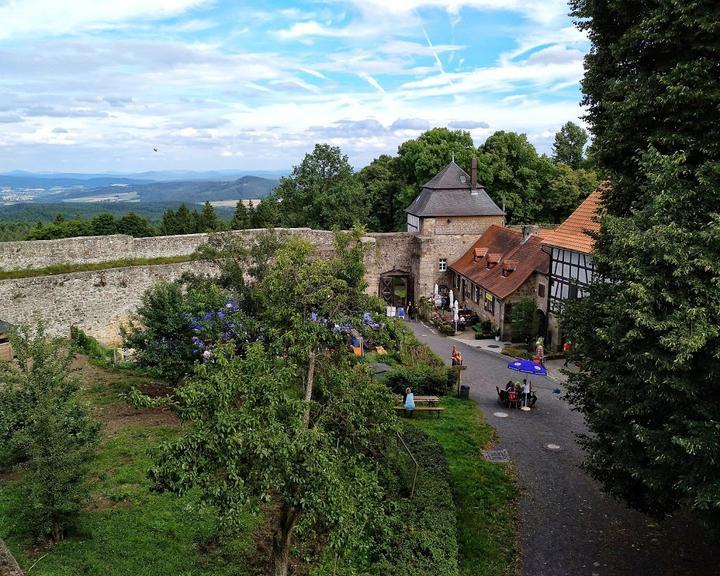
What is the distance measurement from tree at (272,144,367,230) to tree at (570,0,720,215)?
29817 millimetres

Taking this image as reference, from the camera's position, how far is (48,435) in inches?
362

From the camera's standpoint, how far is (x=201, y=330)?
563 inches

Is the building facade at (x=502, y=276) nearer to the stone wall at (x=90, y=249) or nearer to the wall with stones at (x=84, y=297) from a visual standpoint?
the stone wall at (x=90, y=249)

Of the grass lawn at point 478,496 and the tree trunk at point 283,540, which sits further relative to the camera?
the grass lawn at point 478,496

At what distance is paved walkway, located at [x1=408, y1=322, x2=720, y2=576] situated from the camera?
10.4 meters

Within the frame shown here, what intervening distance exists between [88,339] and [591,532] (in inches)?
748

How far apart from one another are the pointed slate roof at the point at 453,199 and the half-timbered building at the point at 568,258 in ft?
28.3

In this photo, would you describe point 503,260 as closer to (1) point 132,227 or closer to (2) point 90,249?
(2) point 90,249

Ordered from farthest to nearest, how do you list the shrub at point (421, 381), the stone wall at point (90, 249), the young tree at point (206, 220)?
the young tree at point (206, 220) → the stone wall at point (90, 249) → the shrub at point (421, 381)

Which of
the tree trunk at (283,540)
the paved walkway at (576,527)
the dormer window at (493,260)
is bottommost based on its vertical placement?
the paved walkway at (576,527)

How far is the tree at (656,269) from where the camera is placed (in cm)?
758

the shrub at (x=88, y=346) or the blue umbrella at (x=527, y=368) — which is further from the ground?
the blue umbrella at (x=527, y=368)

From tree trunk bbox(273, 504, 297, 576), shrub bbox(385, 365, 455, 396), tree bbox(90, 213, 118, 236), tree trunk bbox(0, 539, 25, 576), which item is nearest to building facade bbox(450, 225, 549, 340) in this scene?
shrub bbox(385, 365, 455, 396)

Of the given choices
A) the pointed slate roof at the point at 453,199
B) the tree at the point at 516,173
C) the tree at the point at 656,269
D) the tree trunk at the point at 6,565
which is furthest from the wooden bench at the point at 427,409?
the tree at the point at 516,173
